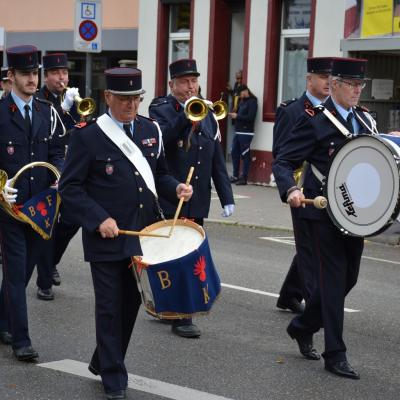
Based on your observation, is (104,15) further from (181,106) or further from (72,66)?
(181,106)

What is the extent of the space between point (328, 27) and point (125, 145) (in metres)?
12.9

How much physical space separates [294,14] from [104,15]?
263 inches

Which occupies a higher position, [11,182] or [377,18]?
[377,18]

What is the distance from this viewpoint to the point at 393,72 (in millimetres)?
18641

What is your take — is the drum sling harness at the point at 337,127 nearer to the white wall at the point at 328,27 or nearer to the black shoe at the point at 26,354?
the black shoe at the point at 26,354

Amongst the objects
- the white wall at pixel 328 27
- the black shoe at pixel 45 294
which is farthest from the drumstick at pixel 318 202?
the white wall at pixel 328 27

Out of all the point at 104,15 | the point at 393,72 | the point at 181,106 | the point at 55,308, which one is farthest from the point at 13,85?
the point at 104,15

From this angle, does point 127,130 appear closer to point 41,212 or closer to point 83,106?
point 41,212

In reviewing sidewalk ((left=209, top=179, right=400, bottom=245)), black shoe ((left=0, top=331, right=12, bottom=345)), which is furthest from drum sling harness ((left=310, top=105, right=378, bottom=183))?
sidewalk ((left=209, top=179, right=400, bottom=245))

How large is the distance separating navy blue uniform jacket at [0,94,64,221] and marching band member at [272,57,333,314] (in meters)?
1.65

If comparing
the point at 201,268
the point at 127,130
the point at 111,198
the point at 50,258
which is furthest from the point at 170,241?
the point at 50,258

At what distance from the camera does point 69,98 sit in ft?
33.3

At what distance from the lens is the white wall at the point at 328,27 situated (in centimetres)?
1852

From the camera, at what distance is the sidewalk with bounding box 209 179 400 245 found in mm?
14175
